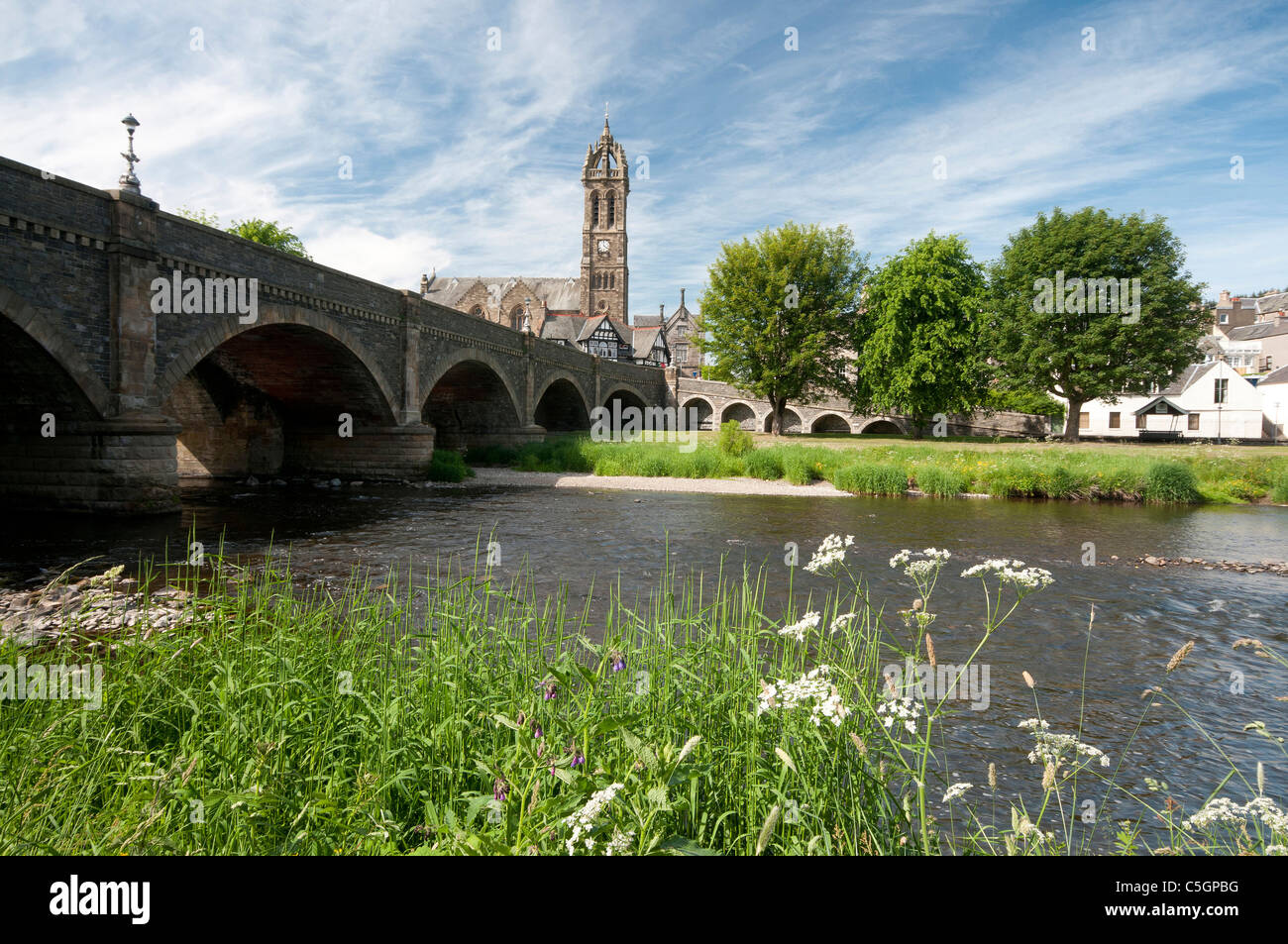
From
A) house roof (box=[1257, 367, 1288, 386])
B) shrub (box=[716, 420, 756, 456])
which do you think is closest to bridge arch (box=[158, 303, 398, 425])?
shrub (box=[716, 420, 756, 456])

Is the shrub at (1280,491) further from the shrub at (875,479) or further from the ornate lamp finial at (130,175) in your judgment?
the ornate lamp finial at (130,175)

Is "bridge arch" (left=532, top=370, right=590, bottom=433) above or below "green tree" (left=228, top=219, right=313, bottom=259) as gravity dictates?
below

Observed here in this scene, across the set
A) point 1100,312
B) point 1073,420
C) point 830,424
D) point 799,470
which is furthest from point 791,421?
point 799,470

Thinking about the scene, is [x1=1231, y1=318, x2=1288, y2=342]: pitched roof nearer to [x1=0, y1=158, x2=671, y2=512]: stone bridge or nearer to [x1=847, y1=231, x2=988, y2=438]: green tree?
[x1=847, y1=231, x2=988, y2=438]: green tree

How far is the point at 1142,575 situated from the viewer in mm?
11359

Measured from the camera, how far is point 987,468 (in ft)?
80.7

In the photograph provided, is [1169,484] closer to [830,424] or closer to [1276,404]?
[1276,404]

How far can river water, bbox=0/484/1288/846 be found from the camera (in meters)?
5.26

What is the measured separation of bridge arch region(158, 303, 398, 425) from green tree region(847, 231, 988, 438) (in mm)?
27581

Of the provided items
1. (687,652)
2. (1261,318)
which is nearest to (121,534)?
(687,652)

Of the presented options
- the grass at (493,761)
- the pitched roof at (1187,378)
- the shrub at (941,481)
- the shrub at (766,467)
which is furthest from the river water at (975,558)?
the pitched roof at (1187,378)

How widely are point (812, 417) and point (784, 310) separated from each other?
19637mm
